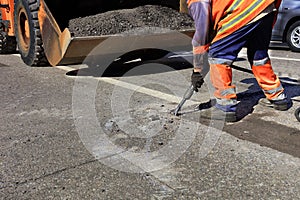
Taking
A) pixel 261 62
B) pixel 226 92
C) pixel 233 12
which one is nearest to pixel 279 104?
pixel 261 62

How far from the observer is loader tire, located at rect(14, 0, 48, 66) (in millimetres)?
5902

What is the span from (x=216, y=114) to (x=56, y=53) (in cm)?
249

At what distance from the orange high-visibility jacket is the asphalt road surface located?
3.06ft

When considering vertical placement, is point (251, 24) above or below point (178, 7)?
above

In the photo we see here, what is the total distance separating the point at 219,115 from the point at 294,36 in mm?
6045

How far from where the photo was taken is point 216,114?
160 inches

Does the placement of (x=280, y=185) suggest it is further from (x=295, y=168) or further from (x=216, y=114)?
(x=216, y=114)

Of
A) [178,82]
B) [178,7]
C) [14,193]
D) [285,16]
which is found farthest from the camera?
[285,16]

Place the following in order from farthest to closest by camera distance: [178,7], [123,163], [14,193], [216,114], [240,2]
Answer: [178,7] < [216,114] < [240,2] < [123,163] < [14,193]

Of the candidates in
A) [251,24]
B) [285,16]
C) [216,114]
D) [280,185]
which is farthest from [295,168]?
[285,16]

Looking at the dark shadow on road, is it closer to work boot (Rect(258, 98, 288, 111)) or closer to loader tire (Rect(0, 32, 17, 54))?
loader tire (Rect(0, 32, 17, 54))

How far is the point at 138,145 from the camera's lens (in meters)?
3.48

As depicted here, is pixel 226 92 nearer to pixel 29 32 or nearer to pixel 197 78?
pixel 197 78

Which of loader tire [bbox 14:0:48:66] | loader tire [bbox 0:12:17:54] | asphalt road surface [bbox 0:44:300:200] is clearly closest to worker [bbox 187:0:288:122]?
asphalt road surface [bbox 0:44:300:200]
